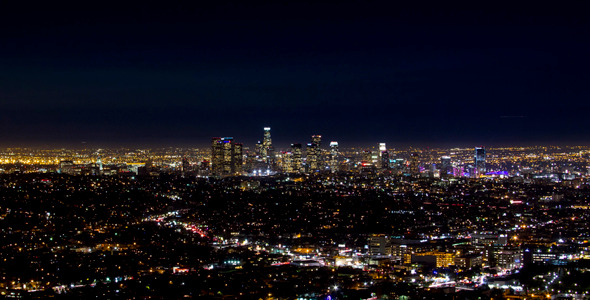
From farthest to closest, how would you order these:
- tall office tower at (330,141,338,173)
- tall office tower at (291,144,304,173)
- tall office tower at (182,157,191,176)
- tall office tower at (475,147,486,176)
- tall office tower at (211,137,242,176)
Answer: tall office tower at (330,141,338,173)
tall office tower at (291,144,304,173)
tall office tower at (211,137,242,176)
tall office tower at (475,147,486,176)
tall office tower at (182,157,191,176)

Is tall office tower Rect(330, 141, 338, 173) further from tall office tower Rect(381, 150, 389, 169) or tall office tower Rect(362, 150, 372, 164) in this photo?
tall office tower Rect(381, 150, 389, 169)

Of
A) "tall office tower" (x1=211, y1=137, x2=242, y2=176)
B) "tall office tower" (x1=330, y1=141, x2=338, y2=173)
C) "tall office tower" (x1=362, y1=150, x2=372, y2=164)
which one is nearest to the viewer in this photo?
"tall office tower" (x1=211, y1=137, x2=242, y2=176)

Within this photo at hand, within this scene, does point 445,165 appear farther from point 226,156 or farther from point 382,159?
point 226,156

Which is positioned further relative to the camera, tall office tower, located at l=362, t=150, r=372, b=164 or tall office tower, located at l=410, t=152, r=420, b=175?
tall office tower, located at l=362, t=150, r=372, b=164

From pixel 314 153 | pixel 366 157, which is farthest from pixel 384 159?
pixel 314 153

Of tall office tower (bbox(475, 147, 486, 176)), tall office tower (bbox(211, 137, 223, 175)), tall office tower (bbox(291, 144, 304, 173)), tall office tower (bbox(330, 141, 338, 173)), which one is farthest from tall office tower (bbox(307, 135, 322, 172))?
tall office tower (bbox(475, 147, 486, 176))

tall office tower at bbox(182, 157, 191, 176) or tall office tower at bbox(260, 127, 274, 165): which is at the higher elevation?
tall office tower at bbox(260, 127, 274, 165)
